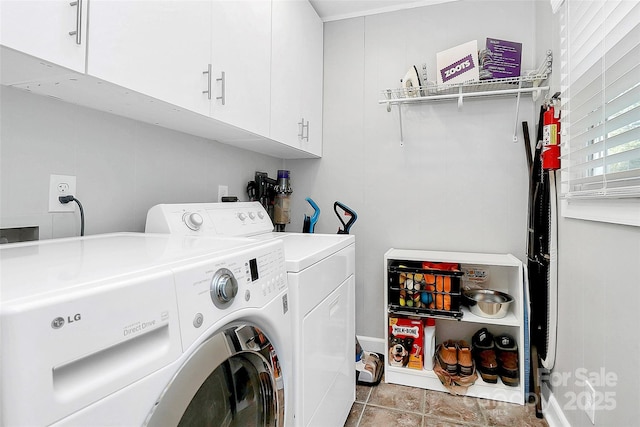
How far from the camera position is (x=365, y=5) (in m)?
2.29

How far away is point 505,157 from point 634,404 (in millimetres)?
1440

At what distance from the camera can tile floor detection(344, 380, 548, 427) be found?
1661mm

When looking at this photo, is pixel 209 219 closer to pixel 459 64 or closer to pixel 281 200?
pixel 281 200

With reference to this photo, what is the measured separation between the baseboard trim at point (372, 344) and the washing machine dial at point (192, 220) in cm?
153

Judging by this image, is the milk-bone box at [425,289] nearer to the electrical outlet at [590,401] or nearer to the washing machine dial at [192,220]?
the electrical outlet at [590,401]

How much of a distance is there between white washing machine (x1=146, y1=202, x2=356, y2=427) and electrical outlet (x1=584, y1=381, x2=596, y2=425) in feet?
3.15

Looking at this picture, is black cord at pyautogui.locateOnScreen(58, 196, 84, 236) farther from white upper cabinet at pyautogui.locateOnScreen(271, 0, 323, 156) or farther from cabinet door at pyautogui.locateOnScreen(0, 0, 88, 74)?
white upper cabinet at pyautogui.locateOnScreen(271, 0, 323, 156)

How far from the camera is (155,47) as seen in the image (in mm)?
996

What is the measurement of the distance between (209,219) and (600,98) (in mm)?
1613

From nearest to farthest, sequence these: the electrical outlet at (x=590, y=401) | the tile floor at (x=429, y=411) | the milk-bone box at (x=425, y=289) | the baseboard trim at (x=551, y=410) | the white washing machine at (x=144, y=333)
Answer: the white washing machine at (x=144, y=333) → the electrical outlet at (x=590, y=401) → the baseboard trim at (x=551, y=410) → the tile floor at (x=429, y=411) → the milk-bone box at (x=425, y=289)

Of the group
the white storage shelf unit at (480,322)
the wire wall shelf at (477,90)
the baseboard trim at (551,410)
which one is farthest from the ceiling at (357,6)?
the baseboard trim at (551,410)

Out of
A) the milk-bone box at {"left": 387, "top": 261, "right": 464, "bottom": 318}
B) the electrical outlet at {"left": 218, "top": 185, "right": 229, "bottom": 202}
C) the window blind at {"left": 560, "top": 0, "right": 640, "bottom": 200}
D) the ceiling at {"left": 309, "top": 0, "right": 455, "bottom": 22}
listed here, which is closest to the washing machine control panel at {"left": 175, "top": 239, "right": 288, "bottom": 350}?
the electrical outlet at {"left": 218, "top": 185, "right": 229, "bottom": 202}

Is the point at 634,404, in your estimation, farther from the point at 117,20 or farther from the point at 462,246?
the point at 117,20

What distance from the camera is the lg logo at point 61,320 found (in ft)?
1.38
